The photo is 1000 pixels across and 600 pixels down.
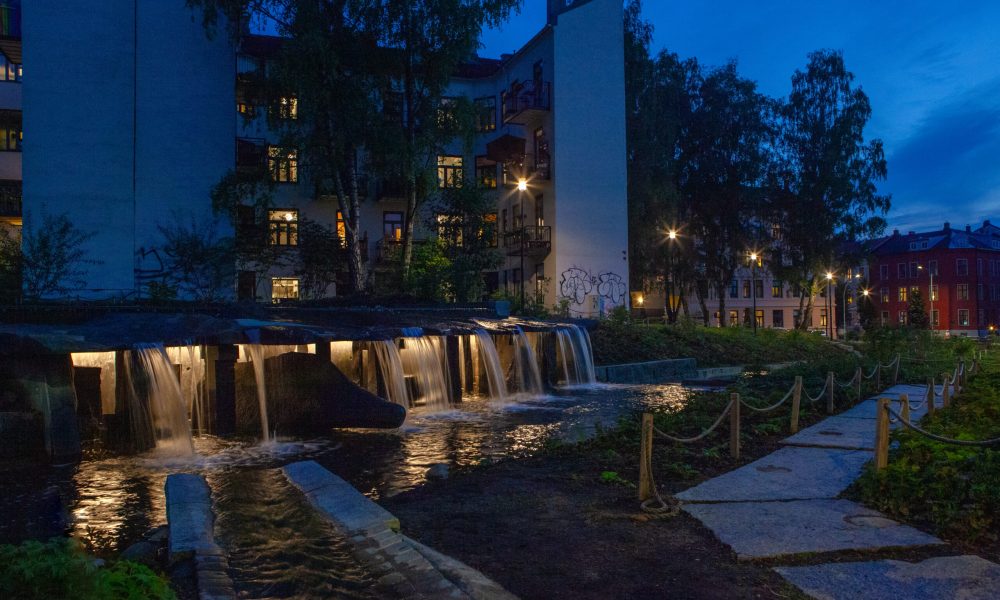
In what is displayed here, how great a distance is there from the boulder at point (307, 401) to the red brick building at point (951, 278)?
83.5 meters

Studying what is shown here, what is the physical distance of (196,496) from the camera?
23.3 feet

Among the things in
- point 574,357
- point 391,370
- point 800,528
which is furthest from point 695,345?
point 800,528

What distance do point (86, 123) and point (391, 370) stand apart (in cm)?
2114

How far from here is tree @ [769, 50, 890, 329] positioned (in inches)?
1724

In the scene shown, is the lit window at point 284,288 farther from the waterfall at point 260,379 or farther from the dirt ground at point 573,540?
the dirt ground at point 573,540

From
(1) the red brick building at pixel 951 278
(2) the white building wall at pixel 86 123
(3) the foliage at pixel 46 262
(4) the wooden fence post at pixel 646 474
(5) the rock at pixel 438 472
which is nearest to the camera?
(4) the wooden fence post at pixel 646 474

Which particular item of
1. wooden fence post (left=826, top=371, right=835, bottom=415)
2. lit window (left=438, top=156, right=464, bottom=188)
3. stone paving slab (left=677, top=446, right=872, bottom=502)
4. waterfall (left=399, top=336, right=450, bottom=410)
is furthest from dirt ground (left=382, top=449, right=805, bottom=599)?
lit window (left=438, top=156, right=464, bottom=188)

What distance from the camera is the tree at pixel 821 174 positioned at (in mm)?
43781

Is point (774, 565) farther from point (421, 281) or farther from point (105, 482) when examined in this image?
point (421, 281)

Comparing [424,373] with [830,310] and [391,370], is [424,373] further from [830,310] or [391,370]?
[830,310]

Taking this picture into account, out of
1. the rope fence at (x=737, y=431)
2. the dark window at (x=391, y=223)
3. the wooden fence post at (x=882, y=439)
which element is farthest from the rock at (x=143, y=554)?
the dark window at (x=391, y=223)

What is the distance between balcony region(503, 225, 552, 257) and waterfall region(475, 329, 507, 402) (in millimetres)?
14850

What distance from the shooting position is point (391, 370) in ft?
54.3

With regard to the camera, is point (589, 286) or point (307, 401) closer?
point (307, 401)
